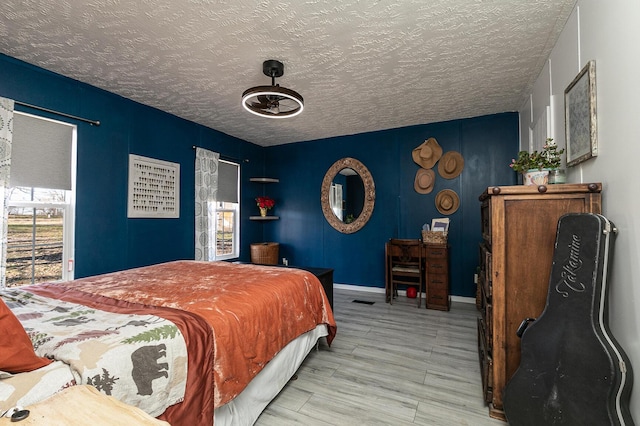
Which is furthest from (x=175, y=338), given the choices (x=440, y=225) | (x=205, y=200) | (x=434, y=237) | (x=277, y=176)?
(x=277, y=176)

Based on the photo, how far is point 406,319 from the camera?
11.4 ft

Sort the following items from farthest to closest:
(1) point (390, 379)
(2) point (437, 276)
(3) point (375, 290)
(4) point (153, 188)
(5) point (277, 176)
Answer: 1. (5) point (277, 176)
2. (3) point (375, 290)
3. (2) point (437, 276)
4. (4) point (153, 188)
5. (1) point (390, 379)

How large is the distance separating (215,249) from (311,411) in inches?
128

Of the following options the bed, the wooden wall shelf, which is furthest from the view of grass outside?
the wooden wall shelf

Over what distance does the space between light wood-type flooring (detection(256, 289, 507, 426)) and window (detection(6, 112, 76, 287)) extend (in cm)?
268

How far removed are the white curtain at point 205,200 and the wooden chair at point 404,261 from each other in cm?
265

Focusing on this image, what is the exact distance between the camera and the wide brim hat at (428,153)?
4.34 meters

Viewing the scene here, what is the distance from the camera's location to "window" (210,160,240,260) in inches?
190

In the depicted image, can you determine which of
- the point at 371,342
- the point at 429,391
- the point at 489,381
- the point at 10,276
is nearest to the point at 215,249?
the point at 10,276

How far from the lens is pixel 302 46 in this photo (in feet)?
7.77

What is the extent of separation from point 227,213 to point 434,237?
11.0 feet

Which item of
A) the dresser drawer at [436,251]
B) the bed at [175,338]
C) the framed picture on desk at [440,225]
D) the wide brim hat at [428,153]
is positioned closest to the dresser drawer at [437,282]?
the dresser drawer at [436,251]

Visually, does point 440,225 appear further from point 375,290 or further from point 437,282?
point 375,290

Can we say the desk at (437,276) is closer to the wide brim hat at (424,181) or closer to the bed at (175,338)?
the wide brim hat at (424,181)
